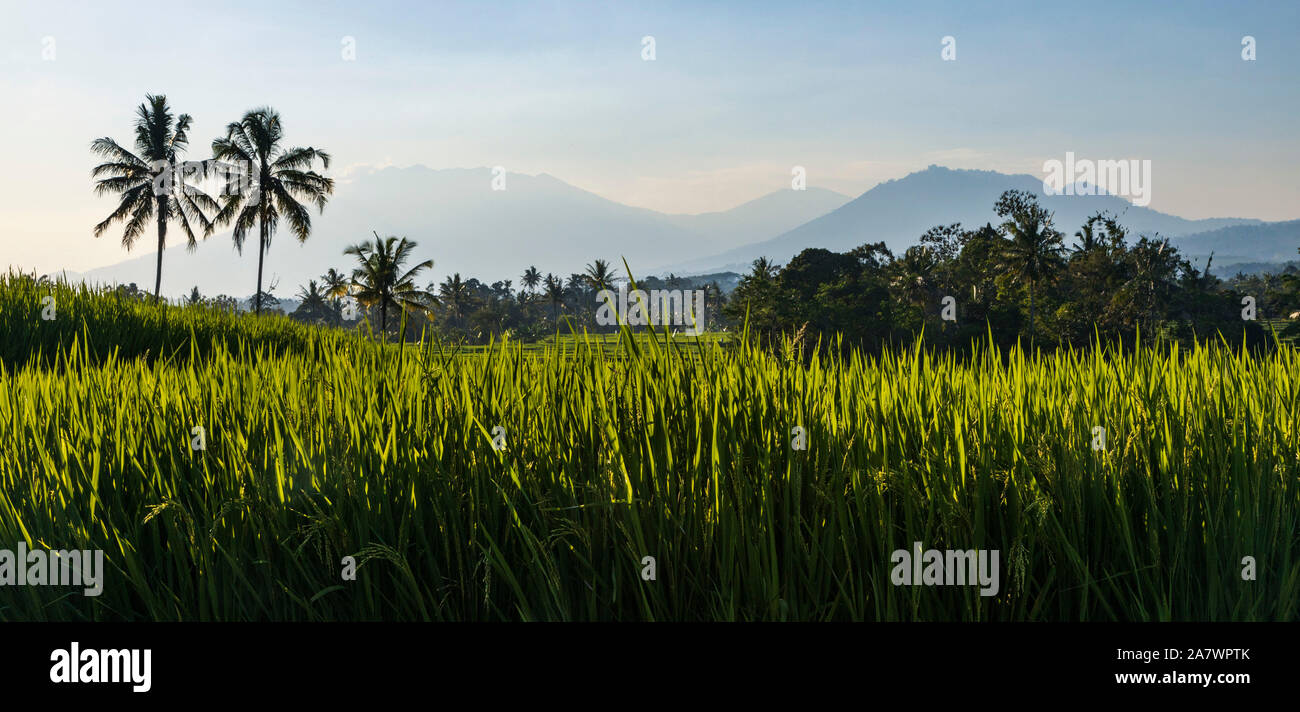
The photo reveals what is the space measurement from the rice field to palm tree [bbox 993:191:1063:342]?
74.3m


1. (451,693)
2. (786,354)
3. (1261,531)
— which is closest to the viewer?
(451,693)

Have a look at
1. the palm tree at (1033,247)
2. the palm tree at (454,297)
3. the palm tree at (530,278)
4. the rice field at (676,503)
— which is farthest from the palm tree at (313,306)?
the rice field at (676,503)

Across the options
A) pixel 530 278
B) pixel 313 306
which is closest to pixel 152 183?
pixel 313 306

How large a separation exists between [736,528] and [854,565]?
0.55 metres

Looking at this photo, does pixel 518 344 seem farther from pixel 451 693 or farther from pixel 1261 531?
pixel 1261 531

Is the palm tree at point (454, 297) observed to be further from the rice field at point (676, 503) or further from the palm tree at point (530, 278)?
the rice field at point (676, 503)

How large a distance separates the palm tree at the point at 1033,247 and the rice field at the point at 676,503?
74.3 m

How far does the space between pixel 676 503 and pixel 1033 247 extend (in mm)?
80495

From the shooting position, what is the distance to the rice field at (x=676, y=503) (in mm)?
2729

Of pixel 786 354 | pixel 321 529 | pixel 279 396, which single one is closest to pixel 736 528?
pixel 786 354

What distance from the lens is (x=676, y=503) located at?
109 inches

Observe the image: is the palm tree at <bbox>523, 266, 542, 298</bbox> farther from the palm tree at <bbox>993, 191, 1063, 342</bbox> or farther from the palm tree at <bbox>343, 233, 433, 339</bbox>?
the palm tree at <bbox>993, 191, 1063, 342</bbox>

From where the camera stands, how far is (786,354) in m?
3.55

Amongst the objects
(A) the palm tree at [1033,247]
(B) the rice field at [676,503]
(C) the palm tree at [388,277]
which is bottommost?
(B) the rice field at [676,503]
